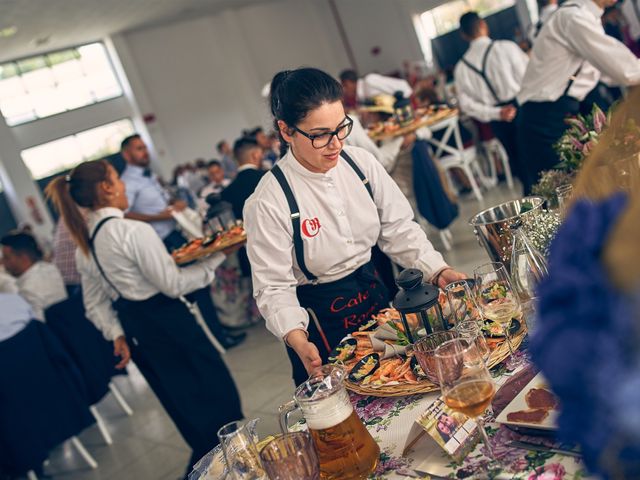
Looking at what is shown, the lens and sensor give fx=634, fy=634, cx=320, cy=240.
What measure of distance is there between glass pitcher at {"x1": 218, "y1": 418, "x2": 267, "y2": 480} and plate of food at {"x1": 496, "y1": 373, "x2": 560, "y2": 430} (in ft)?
1.49

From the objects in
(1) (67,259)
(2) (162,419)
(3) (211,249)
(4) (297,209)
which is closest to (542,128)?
(3) (211,249)

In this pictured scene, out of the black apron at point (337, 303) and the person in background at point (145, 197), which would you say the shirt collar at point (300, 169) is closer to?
the black apron at point (337, 303)

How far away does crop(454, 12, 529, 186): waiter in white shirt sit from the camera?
16.6 feet

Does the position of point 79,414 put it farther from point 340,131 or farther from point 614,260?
point 614,260

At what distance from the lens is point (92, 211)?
9.87ft

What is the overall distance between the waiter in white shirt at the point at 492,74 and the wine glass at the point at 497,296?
3784mm

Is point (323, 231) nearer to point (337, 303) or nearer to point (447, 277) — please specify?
point (337, 303)

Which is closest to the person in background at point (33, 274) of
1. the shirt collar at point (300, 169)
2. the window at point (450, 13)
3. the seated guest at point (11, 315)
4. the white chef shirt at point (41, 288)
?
the white chef shirt at point (41, 288)

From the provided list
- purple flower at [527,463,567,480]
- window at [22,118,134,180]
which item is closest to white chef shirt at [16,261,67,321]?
purple flower at [527,463,567,480]

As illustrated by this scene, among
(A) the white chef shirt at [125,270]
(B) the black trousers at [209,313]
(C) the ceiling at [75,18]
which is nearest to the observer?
(A) the white chef shirt at [125,270]

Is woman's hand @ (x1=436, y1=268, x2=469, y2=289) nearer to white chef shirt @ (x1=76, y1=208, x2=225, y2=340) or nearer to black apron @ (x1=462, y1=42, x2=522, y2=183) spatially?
white chef shirt @ (x1=76, y1=208, x2=225, y2=340)

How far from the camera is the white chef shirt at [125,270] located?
9.59 ft

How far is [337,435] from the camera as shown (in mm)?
1123

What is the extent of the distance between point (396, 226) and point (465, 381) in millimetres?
1126
